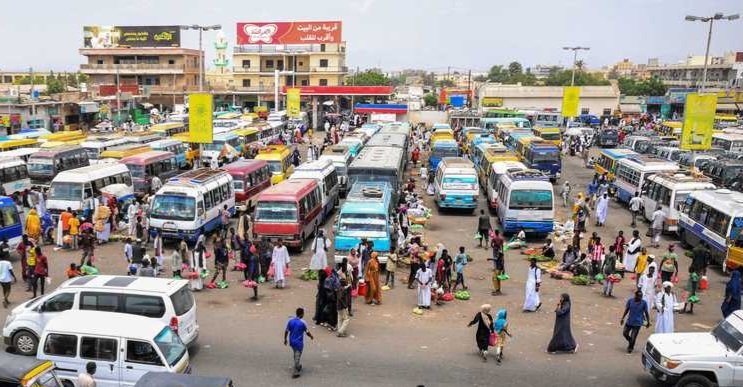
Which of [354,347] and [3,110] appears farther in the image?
[3,110]

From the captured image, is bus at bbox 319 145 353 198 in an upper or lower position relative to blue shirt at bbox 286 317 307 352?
upper

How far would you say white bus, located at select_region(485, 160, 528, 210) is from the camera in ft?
85.2

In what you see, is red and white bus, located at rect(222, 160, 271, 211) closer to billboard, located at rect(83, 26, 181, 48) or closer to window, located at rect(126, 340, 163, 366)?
window, located at rect(126, 340, 163, 366)

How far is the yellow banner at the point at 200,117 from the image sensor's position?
2588 cm

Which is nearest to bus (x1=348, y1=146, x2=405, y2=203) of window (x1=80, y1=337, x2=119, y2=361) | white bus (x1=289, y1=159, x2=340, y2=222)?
white bus (x1=289, y1=159, x2=340, y2=222)

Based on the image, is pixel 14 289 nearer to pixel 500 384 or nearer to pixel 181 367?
pixel 181 367

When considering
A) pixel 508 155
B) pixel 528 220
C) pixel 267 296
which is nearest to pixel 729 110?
pixel 508 155

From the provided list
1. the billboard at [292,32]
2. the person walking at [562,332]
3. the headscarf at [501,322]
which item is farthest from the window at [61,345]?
the billboard at [292,32]

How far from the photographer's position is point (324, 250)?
1770 cm

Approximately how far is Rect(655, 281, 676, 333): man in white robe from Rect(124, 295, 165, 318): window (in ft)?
34.5

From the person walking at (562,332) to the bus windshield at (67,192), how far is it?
18.0 m

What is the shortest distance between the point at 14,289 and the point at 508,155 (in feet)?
77.1

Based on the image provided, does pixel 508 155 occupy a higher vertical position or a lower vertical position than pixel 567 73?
lower

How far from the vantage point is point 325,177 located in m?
25.2
